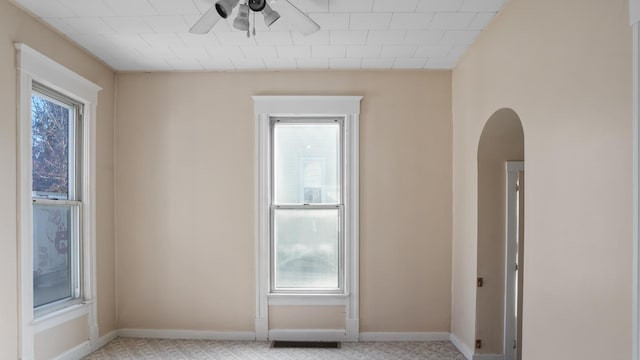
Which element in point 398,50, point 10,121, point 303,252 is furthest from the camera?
point 303,252

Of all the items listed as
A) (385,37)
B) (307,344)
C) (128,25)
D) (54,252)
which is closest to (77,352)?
(54,252)

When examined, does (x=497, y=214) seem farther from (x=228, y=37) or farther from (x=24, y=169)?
(x=24, y=169)

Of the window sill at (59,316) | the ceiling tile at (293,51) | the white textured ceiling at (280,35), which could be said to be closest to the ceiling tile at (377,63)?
the white textured ceiling at (280,35)

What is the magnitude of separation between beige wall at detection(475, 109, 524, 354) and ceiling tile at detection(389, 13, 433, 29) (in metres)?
1.22

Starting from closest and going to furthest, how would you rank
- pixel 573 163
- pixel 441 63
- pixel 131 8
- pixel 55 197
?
pixel 573 163 < pixel 131 8 < pixel 55 197 < pixel 441 63

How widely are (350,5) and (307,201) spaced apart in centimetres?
224

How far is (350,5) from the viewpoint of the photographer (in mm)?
3457

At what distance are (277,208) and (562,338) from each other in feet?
10.1

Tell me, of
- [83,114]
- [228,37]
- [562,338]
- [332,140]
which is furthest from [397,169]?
[83,114]

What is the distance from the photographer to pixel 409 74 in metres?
5.05

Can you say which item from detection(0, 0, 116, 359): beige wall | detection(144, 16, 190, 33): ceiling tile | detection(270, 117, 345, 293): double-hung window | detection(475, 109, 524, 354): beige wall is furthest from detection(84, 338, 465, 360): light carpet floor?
detection(144, 16, 190, 33): ceiling tile

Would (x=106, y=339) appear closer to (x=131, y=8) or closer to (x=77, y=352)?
(x=77, y=352)

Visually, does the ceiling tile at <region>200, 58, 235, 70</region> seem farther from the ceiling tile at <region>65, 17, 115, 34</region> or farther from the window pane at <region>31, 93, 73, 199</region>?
the window pane at <region>31, 93, 73, 199</region>

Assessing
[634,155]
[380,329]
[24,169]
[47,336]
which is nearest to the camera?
[634,155]
